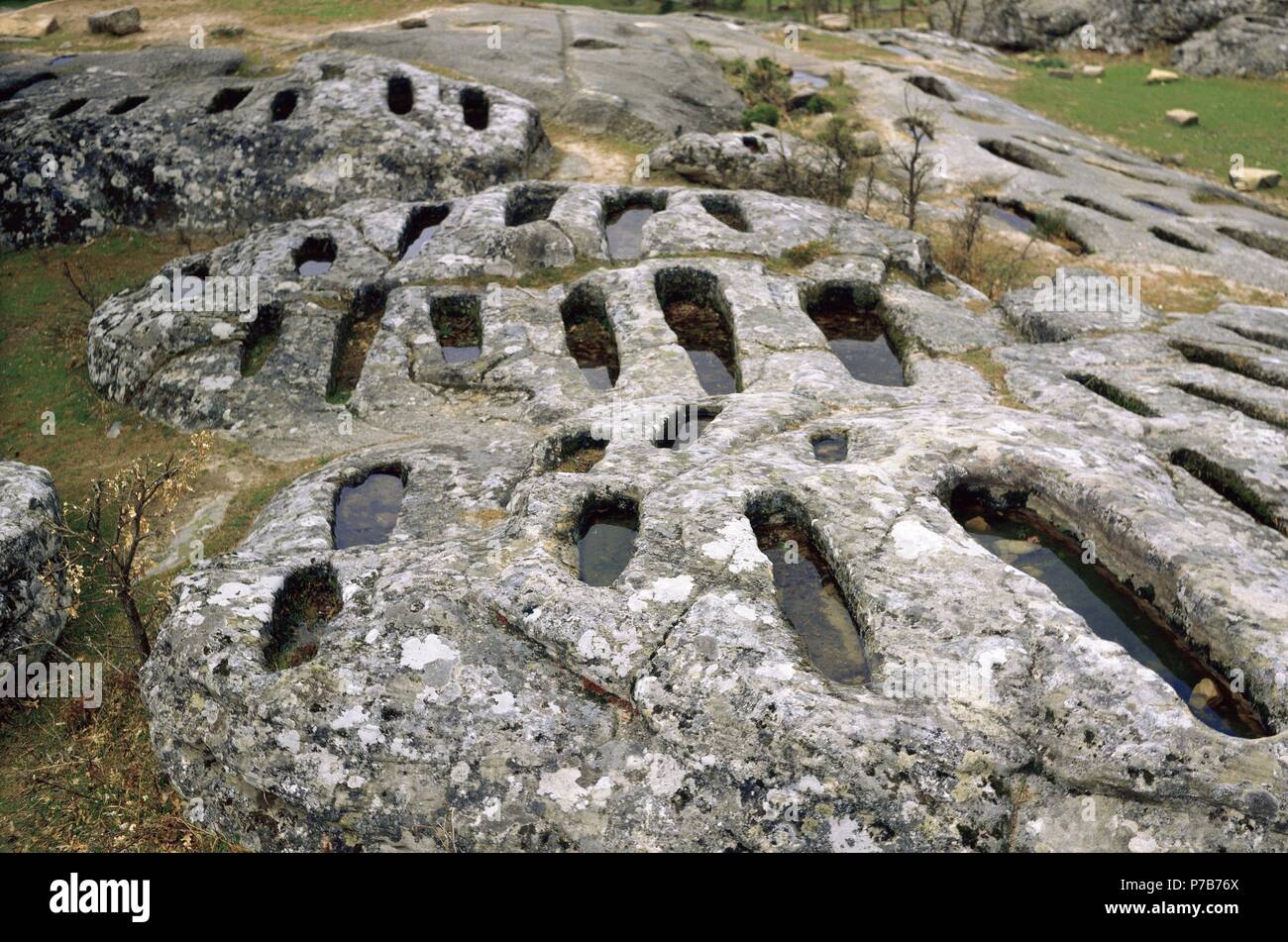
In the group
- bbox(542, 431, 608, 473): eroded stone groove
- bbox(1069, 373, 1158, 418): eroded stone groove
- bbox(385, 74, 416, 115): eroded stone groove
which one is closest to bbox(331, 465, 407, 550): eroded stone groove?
bbox(542, 431, 608, 473): eroded stone groove

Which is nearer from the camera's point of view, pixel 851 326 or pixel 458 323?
pixel 458 323

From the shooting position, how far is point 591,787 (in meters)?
8.25

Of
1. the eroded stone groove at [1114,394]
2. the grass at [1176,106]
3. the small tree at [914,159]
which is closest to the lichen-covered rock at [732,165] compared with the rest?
the small tree at [914,159]

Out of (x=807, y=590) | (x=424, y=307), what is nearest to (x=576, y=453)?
(x=807, y=590)

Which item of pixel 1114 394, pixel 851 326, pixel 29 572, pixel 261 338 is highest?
pixel 1114 394

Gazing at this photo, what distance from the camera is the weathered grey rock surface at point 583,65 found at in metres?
30.5

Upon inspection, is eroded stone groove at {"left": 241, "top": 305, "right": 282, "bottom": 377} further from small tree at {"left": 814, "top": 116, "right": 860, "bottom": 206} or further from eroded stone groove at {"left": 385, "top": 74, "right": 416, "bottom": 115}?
small tree at {"left": 814, "top": 116, "right": 860, "bottom": 206}

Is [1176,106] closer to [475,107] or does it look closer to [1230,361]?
[1230,361]

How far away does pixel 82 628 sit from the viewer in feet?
42.2

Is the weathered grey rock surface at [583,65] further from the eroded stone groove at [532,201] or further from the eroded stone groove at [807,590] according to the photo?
the eroded stone groove at [807,590]

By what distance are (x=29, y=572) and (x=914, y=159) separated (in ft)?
67.4

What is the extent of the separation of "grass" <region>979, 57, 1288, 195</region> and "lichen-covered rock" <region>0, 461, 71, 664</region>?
3819cm

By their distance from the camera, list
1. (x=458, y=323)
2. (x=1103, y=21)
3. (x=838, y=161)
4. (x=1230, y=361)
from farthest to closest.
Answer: (x=1103, y=21) → (x=838, y=161) → (x=458, y=323) → (x=1230, y=361)
